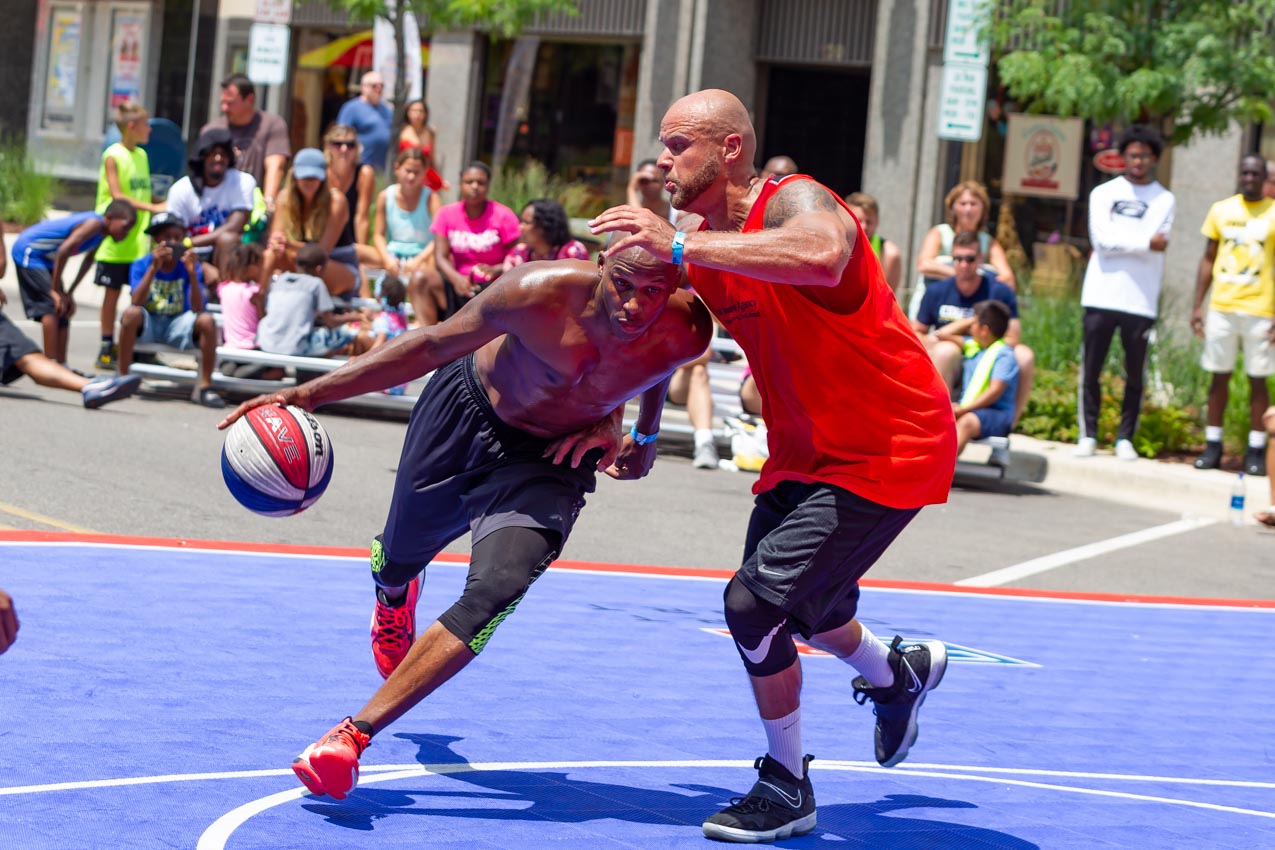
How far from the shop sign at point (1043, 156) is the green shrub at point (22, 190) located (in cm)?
1227

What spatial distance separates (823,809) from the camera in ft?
18.0

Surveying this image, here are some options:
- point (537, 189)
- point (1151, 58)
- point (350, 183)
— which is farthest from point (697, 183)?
point (537, 189)

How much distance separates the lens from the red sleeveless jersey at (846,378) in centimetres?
498

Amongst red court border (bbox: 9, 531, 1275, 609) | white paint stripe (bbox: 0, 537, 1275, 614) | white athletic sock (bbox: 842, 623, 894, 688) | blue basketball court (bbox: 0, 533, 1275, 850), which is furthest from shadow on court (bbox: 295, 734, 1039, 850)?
red court border (bbox: 9, 531, 1275, 609)

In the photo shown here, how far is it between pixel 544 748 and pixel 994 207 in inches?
655

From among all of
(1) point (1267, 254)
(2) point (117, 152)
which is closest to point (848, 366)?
(1) point (1267, 254)

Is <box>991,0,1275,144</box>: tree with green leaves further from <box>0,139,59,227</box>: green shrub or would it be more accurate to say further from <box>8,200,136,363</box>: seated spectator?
<box>0,139,59,227</box>: green shrub

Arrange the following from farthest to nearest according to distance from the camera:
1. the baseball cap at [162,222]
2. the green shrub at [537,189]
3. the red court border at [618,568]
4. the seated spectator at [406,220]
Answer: the green shrub at [537,189], the seated spectator at [406,220], the baseball cap at [162,222], the red court border at [618,568]

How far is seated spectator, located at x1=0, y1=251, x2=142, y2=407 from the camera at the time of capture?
12164 mm

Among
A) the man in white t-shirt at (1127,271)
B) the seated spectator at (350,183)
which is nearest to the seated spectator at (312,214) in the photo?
the seated spectator at (350,183)

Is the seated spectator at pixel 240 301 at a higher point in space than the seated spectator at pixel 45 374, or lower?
higher

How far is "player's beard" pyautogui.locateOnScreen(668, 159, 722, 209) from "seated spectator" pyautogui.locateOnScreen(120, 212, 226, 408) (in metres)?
8.81

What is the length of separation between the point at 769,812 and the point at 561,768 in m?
0.78

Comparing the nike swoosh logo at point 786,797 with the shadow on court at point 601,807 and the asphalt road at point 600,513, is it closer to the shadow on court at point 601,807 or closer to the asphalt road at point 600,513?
the shadow on court at point 601,807
